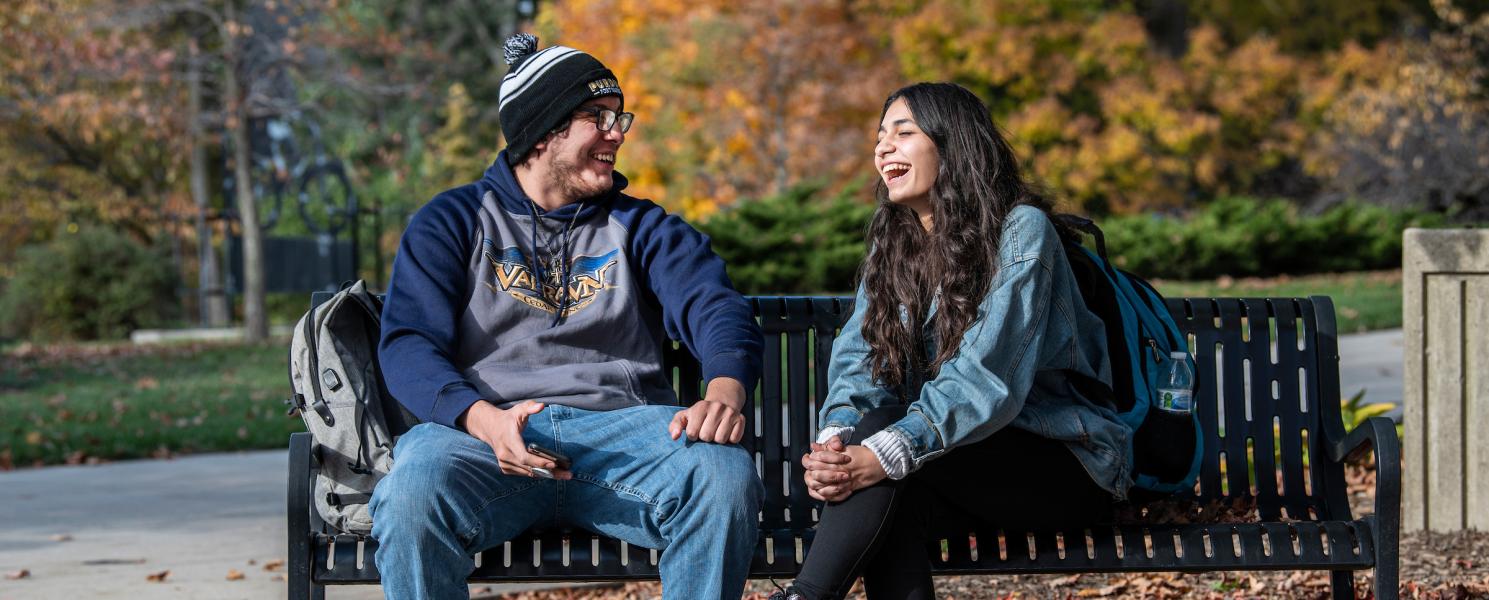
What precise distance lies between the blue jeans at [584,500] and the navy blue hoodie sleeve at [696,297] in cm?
17

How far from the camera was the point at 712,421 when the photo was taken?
126 inches

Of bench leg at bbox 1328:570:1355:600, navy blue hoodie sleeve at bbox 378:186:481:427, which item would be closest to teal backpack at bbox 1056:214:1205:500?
bench leg at bbox 1328:570:1355:600

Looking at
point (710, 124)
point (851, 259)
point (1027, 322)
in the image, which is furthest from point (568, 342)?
point (710, 124)

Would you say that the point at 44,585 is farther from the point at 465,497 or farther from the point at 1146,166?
the point at 1146,166

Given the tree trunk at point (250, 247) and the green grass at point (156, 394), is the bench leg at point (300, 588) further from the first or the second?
the tree trunk at point (250, 247)

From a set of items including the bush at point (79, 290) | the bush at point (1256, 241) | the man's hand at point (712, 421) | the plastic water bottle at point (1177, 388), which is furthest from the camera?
the bush at point (1256, 241)

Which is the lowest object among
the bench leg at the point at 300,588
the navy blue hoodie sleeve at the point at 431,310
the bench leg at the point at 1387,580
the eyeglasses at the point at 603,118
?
the bench leg at the point at 1387,580

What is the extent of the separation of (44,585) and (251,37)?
12.8 m

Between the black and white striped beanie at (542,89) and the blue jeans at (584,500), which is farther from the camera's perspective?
the black and white striped beanie at (542,89)

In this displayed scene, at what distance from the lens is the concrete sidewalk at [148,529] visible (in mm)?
4863

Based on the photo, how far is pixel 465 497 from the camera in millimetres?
3105

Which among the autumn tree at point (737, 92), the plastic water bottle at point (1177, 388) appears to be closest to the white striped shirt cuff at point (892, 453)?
the plastic water bottle at point (1177, 388)

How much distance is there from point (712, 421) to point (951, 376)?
1.66 feet

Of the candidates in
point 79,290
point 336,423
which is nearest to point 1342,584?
point 336,423
